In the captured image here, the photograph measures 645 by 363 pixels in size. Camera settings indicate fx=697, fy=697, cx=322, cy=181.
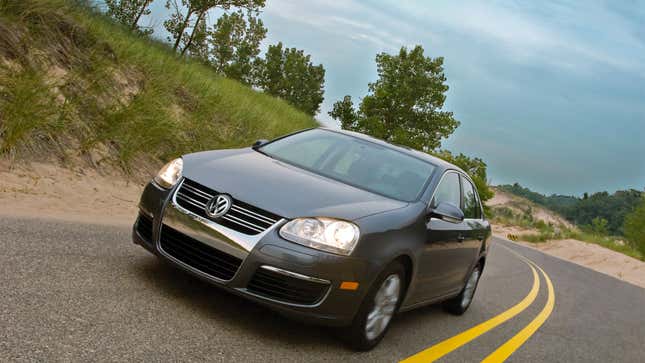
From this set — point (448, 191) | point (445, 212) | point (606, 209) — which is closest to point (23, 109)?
point (448, 191)

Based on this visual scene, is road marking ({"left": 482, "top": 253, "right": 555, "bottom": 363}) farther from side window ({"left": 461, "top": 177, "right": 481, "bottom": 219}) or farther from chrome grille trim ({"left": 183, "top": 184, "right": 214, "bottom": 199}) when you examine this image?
chrome grille trim ({"left": 183, "top": 184, "right": 214, "bottom": 199})

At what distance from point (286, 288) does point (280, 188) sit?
79 cm

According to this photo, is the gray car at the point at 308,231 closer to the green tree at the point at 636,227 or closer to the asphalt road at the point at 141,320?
the asphalt road at the point at 141,320

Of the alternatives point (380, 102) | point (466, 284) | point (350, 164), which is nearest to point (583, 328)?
point (466, 284)

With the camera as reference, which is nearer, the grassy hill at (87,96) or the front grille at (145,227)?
the front grille at (145,227)

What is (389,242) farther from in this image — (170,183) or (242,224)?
(170,183)

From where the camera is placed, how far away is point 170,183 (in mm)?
5320

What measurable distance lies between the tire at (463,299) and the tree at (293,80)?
59330 millimetres

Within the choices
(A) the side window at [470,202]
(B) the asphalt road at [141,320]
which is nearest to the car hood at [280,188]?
(B) the asphalt road at [141,320]

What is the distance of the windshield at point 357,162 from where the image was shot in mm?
6086

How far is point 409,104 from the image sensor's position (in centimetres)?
6197

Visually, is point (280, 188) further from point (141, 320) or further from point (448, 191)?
point (448, 191)

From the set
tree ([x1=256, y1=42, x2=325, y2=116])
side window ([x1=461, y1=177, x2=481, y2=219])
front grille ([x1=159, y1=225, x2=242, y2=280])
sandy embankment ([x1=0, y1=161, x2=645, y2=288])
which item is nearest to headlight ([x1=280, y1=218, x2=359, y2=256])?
front grille ([x1=159, y1=225, x2=242, y2=280])

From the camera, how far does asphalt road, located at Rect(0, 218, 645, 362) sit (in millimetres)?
4047
